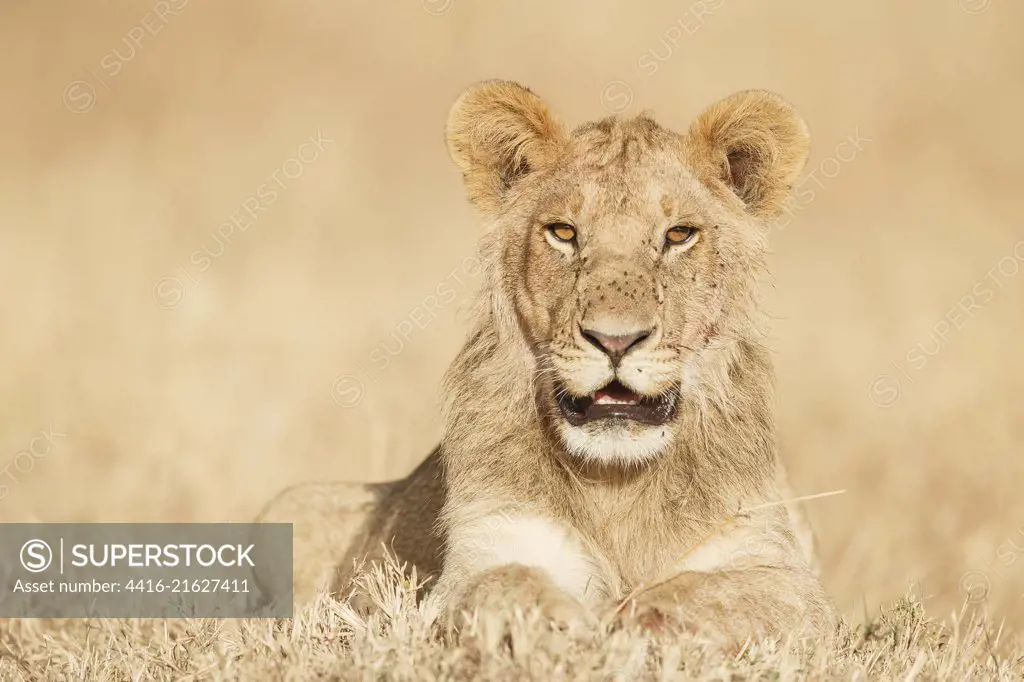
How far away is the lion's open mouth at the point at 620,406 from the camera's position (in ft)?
15.2

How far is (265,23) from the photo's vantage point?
20.6 meters

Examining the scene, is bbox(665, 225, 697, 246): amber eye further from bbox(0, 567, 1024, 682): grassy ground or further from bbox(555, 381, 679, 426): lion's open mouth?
bbox(0, 567, 1024, 682): grassy ground

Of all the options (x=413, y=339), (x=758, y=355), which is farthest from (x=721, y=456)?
(x=413, y=339)

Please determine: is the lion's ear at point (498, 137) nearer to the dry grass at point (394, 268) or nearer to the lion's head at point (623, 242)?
the lion's head at point (623, 242)

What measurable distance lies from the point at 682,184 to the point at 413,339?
7603 mm

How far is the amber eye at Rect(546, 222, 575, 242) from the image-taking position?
4.95 m

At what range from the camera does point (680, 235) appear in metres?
4.90

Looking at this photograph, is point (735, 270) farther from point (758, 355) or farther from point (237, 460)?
point (237, 460)

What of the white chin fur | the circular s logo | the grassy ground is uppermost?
the white chin fur

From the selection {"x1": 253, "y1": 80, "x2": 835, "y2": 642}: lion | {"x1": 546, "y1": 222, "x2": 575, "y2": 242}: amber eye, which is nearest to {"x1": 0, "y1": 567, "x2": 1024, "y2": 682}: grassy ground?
{"x1": 253, "y1": 80, "x2": 835, "y2": 642}: lion

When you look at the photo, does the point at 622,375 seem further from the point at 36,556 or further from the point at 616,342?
the point at 36,556

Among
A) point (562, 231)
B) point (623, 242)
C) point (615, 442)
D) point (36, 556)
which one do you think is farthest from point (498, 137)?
point (36, 556)

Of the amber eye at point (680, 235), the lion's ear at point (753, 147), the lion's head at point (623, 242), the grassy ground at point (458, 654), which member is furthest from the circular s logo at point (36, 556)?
the lion's ear at point (753, 147)

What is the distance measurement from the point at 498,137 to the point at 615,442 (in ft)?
4.40
